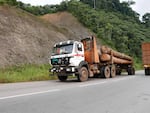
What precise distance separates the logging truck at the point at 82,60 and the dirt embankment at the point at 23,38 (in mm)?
5662

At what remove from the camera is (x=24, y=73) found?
2222 cm

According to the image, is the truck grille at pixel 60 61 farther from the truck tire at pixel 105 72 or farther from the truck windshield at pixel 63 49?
the truck tire at pixel 105 72

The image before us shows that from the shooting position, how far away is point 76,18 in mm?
50469

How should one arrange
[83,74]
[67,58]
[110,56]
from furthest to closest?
[110,56]
[83,74]
[67,58]

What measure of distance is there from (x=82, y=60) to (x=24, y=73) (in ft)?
16.1

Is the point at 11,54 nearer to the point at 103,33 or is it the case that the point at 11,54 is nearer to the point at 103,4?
the point at 103,33

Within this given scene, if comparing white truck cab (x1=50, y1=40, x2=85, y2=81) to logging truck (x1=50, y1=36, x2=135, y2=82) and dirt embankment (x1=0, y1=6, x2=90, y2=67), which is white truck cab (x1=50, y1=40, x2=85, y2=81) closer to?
logging truck (x1=50, y1=36, x2=135, y2=82)

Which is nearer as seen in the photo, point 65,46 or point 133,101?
point 133,101

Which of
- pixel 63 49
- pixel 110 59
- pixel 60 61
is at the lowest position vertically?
pixel 60 61

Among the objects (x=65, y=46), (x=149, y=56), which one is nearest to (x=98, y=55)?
(x=65, y=46)

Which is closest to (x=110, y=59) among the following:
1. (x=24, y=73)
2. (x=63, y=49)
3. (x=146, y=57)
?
(x=146, y=57)

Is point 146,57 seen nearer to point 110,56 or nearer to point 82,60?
point 110,56

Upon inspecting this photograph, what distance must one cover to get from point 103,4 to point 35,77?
181 feet

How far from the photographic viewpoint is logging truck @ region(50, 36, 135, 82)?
19.1 metres
